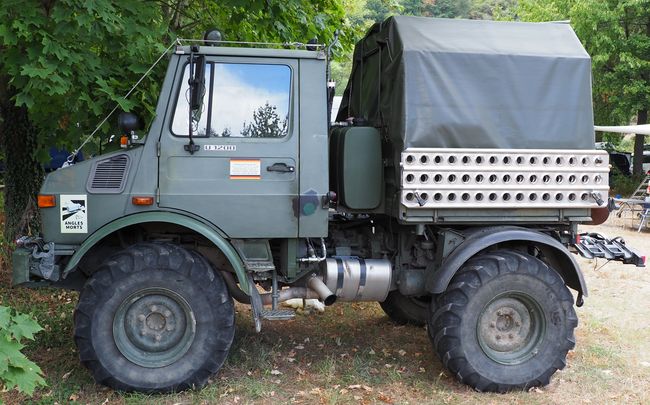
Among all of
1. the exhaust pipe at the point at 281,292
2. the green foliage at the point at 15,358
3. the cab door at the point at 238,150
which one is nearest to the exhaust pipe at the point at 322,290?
the exhaust pipe at the point at 281,292

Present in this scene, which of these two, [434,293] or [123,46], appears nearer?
[434,293]

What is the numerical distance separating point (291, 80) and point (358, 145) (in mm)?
725

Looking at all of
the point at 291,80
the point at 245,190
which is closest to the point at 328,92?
the point at 291,80

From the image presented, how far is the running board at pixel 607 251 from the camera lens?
538 centimetres

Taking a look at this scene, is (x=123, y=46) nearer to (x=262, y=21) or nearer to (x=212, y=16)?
(x=262, y=21)

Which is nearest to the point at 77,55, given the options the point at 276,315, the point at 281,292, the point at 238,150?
the point at 238,150

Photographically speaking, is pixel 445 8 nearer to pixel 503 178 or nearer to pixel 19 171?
pixel 19 171

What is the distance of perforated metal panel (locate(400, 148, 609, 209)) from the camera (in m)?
4.81

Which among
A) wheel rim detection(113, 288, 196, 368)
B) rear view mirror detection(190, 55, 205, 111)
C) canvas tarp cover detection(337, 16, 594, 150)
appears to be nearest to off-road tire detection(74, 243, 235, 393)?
wheel rim detection(113, 288, 196, 368)

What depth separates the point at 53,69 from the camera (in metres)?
5.18

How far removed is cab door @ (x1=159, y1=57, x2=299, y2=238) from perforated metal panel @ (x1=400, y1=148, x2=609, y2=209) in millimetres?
911

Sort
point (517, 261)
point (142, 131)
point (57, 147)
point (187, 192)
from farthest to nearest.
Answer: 1. point (57, 147)
2. point (142, 131)
3. point (517, 261)
4. point (187, 192)

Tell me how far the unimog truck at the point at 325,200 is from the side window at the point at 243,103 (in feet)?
0.04

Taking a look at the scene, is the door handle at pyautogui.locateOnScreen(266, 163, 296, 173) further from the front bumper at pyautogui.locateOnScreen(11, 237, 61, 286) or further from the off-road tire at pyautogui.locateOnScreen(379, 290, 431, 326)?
the off-road tire at pyautogui.locateOnScreen(379, 290, 431, 326)
